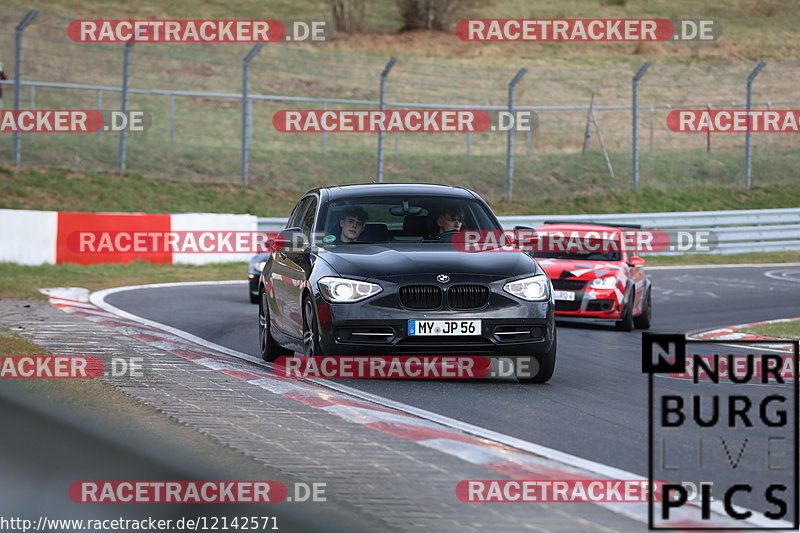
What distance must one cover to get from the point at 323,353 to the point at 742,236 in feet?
75.3

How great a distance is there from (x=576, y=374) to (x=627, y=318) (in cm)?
506

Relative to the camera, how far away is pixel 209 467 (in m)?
6.44

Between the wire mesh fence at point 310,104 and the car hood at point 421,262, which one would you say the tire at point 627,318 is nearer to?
the car hood at point 421,262

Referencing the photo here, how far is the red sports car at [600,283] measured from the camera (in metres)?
15.6

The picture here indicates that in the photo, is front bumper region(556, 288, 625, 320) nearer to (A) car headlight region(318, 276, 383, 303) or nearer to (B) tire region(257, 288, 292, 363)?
(B) tire region(257, 288, 292, 363)

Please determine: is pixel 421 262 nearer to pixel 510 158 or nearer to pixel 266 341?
pixel 266 341

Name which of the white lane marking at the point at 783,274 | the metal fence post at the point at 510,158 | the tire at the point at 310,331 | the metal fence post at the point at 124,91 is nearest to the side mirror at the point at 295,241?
the tire at the point at 310,331

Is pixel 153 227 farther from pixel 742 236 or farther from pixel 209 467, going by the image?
pixel 209 467

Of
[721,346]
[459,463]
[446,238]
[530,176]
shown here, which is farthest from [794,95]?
[459,463]

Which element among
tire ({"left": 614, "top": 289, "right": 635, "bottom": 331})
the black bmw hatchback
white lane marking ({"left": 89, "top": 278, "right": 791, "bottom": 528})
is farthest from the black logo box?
the black bmw hatchback

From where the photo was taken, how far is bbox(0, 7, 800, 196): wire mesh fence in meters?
33.5

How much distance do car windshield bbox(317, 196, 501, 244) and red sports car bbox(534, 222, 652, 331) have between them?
16.3 ft

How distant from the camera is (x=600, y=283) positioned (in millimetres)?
15695

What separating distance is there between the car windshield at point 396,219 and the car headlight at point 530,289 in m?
1.03
